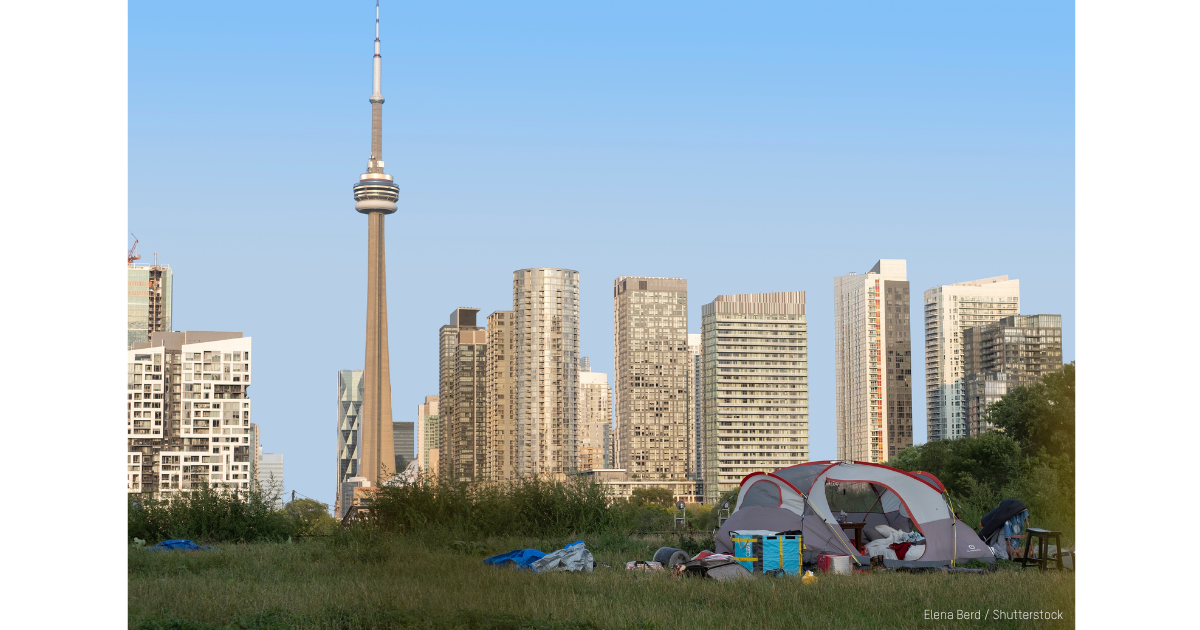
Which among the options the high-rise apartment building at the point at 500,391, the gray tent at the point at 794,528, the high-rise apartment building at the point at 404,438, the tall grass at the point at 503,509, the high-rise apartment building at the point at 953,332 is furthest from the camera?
the high-rise apartment building at the point at 404,438

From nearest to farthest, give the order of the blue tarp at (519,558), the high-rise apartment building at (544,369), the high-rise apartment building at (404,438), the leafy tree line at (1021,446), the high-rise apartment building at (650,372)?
the blue tarp at (519,558) → the leafy tree line at (1021,446) → the high-rise apartment building at (544,369) → the high-rise apartment building at (650,372) → the high-rise apartment building at (404,438)

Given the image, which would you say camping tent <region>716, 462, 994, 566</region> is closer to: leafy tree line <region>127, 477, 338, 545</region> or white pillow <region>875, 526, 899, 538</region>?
→ white pillow <region>875, 526, 899, 538</region>

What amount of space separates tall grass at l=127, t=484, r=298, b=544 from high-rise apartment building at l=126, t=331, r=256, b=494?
201ft

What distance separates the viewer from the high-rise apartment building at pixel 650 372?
77000 millimetres

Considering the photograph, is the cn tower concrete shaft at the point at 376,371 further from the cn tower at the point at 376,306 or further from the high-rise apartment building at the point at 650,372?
the high-rise apartment building at the point at 650,372

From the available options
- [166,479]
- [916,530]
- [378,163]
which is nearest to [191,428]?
[166,479]

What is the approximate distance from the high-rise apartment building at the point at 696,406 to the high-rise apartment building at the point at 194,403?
112 ft

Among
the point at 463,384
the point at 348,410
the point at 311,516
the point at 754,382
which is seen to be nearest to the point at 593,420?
the point at 463,384

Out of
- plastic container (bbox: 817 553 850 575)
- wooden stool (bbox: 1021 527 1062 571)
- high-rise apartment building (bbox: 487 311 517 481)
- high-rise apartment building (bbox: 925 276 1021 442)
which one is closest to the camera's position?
wooden stool (bbox: 1021 527 1062 571)

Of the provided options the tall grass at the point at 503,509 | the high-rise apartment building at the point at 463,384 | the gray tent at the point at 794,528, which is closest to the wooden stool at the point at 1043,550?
the gray tent at the point at 794,528

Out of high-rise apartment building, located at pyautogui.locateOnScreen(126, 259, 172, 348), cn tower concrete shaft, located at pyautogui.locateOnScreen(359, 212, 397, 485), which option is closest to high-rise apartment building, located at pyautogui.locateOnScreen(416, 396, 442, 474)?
cn tower concrete shaft, located at pyautogui.locateOnScreen(359, 212, 397, 485)

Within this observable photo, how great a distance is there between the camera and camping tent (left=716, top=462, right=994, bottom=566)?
8.90 metres
